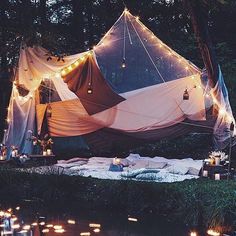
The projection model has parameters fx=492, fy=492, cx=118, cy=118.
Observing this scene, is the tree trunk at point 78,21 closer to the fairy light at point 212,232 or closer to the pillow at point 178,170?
the pillow at point 178,170

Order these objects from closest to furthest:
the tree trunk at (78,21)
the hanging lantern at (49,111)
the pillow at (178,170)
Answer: the pillow at (178,170) < the hanging lantern at (49,111) < the tree trunk at (78,21)

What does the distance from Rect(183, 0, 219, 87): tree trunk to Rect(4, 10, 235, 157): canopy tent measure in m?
0.22

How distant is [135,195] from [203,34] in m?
3.00

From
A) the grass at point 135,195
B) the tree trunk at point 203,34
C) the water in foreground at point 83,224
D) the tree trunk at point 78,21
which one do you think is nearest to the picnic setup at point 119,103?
the tree trunk at point 203,34

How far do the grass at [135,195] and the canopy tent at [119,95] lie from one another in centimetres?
211

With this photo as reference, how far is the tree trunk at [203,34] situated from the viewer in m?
7.39

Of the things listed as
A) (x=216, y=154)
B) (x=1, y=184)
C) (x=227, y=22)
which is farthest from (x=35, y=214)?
(x=227, y=22)

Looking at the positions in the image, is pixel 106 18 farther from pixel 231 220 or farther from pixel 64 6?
pixel 231 220

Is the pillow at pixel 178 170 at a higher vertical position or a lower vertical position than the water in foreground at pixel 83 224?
higher

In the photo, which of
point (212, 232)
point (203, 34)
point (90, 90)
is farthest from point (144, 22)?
point (212, 232)

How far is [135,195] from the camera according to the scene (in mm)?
5898

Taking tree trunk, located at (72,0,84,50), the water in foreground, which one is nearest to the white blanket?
the water in foreground

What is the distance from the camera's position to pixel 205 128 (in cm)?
945

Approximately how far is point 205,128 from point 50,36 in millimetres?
4747
